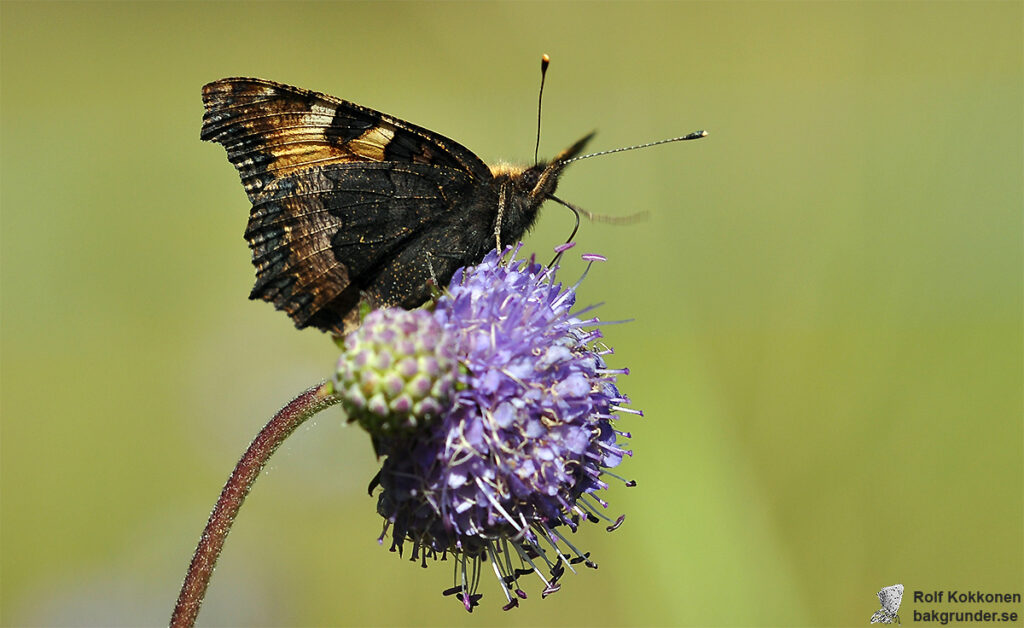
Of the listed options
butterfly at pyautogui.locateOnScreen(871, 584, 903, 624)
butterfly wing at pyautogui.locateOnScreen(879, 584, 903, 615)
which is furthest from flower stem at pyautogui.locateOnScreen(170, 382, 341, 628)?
butterfly wing at pyautogui.locateOnScreen(879, 584, 903, 615)

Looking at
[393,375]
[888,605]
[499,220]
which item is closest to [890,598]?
[888,605]

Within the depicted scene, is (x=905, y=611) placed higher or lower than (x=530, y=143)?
lower

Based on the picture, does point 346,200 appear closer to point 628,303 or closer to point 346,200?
point 346,200

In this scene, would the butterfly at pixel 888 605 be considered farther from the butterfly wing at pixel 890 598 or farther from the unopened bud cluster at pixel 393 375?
the unopened bud cluster at pixel 393 375

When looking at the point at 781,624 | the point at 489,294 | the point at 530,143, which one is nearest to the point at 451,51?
the point at 530,143

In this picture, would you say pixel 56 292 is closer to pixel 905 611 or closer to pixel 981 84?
pixel 905 611

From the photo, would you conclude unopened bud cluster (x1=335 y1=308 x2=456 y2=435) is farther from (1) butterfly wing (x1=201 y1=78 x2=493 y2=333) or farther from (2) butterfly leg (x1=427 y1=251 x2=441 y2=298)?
(1) butterfly wing (x1=201 y1=78 x2=493 y2=333)
